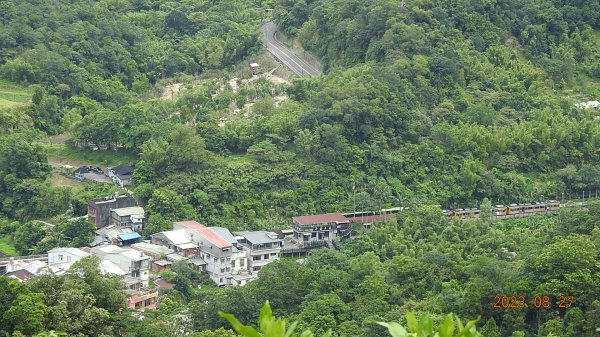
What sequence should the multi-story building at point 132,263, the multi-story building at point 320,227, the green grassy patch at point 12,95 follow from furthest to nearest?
1. the green grassy patch at point 12,95
2. the multi-story building at point 320,227
3. the multi-story building at point 132,263

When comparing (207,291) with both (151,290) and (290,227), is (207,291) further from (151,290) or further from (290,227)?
(290,227)

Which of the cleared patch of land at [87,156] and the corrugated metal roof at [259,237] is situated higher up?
the corrugated metal roof at [259,237]

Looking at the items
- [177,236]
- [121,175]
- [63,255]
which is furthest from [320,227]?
[63,255]

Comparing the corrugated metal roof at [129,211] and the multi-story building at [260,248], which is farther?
the corrugated metal roof at [129,211]

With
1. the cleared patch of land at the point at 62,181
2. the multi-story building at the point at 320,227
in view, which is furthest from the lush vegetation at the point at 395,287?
the cleared patch of land at the point at 62,181

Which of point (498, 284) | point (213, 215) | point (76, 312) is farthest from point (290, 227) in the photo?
point (76, 312)

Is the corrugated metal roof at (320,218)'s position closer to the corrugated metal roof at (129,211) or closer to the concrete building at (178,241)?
the concrete building at (178,241)

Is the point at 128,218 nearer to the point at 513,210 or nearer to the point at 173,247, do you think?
the point at 173,247
